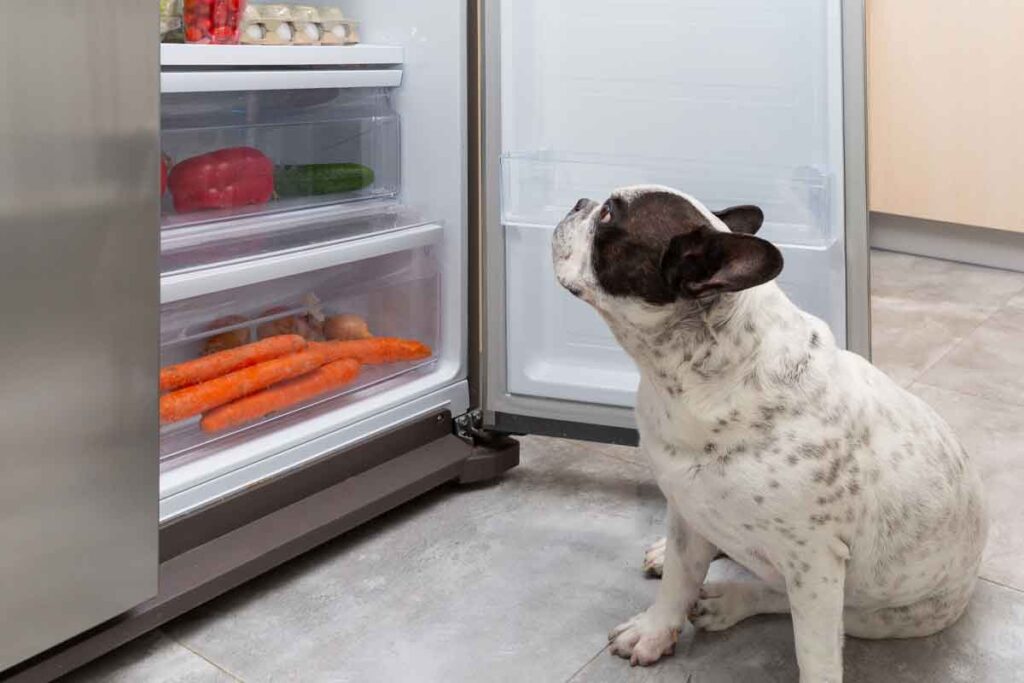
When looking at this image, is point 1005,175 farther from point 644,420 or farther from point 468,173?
point 644,420

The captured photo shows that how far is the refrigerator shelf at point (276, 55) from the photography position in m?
1.68

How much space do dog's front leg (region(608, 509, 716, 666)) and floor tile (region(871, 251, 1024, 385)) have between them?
1.52 metres

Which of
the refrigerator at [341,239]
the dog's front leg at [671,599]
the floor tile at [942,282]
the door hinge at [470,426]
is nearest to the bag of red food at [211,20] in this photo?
the refrigerator at [341,239]

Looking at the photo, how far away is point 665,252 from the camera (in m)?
1.26

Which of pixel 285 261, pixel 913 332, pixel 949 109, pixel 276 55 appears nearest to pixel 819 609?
pixel 285 261

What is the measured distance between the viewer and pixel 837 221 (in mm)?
1799

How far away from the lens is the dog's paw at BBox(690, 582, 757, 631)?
65.8 inches

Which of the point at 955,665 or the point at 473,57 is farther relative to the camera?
the point at 473,57

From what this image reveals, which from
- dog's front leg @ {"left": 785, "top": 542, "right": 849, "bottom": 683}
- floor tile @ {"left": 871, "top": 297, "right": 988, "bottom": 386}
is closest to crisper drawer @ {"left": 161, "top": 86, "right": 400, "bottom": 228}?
dog's front leg @ {"left": 785, "top": 542, "right": 849, "bottom": 683}

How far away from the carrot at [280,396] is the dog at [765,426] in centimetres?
74

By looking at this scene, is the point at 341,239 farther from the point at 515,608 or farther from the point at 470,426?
the point at 515,608

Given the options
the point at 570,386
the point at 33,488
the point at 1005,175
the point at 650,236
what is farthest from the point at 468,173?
the point at 1005,175

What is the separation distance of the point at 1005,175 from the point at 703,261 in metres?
3.22

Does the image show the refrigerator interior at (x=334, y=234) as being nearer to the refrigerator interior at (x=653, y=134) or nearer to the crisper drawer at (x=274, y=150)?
the crisper drawer at (x=274, y=150)
